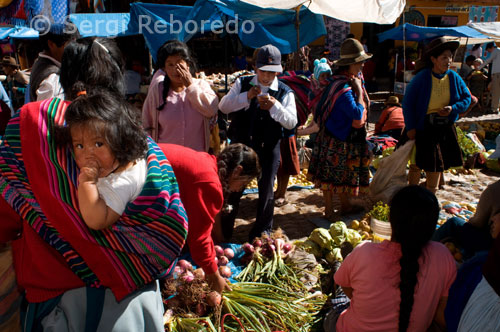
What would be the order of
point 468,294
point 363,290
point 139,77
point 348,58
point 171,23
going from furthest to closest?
point 139,77 → point 171,23 → point 348,58 → point 363,290 → point 468,294

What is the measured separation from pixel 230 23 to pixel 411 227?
6527mm

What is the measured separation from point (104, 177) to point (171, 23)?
6694 millimetres

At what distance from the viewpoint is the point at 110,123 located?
144 cm

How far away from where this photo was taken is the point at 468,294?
69.6 inches

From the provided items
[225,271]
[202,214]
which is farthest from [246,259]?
[202,214]

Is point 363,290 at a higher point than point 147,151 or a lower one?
lower

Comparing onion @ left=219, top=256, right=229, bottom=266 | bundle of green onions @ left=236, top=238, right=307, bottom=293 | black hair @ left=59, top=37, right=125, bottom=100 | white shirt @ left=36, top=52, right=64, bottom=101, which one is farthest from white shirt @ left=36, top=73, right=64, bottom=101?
bundle of green onions @ left=236, top=238, right=307, bottom=293

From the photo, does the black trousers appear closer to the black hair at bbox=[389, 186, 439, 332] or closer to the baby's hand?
the black hair at bbox=[389, 186, 439, 332]

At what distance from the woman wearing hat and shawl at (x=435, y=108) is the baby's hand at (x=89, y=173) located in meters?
3.78

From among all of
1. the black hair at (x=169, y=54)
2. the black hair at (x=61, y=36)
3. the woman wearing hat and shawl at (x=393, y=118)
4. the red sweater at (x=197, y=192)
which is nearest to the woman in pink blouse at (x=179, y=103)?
the black hair at (x=169, y=54)

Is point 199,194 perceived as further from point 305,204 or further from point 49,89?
point 305,204

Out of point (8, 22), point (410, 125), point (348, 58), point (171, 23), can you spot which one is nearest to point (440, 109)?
point (410, 125)

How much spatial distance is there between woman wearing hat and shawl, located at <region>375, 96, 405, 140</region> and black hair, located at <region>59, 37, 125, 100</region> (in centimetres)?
509

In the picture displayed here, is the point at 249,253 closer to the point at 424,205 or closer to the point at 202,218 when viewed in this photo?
Answer: the point at 202,218
